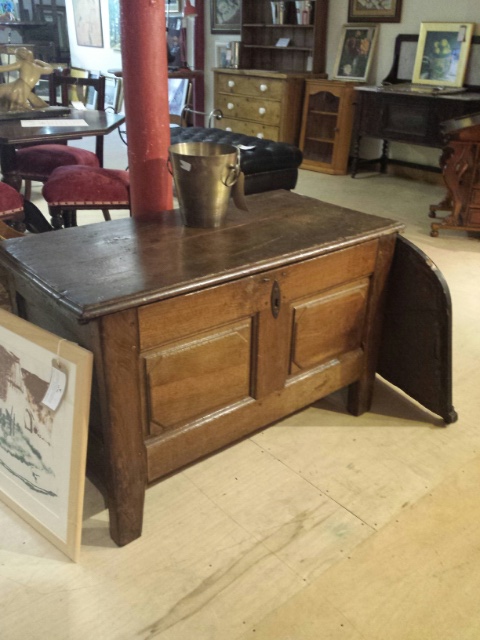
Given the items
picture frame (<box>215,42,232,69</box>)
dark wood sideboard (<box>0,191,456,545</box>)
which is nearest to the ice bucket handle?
dark wood sideboard (<box>0,191,456,545</box>)

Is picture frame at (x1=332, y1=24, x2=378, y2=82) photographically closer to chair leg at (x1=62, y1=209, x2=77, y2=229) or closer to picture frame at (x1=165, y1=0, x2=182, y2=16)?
picture frame at (x1=165, y1=0, x2=182, y2=16)

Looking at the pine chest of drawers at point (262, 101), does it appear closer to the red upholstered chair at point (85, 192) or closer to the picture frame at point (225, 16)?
the picture frame at point (225, 16)

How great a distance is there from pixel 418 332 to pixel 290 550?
83 cm

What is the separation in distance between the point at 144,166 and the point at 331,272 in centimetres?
72

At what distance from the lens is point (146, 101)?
1.93 m

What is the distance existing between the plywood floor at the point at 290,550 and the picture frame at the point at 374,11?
14.6ft

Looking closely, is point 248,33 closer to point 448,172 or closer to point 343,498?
point 448,172

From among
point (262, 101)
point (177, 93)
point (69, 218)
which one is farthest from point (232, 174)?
point (177, 93)

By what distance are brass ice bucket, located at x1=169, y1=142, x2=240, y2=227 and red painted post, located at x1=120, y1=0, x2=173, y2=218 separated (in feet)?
0.52

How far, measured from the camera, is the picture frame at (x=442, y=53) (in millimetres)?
4840

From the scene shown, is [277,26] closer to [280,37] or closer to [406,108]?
[280,37]

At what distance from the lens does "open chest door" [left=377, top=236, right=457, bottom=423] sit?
73.2 inches

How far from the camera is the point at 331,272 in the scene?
177 centimetres

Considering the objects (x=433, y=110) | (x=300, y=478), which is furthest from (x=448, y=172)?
(x=300, y=478)
